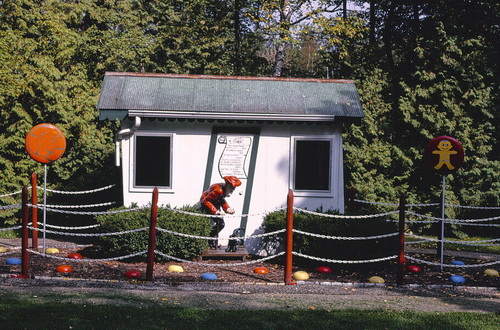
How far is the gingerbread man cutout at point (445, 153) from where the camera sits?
11117mm

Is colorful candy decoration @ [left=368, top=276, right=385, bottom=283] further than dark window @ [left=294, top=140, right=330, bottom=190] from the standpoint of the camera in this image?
No

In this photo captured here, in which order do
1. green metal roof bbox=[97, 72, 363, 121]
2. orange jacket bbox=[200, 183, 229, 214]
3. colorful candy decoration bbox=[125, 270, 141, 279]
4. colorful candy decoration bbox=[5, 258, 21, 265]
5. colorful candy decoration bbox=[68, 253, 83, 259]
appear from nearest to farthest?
1. colorful candy decoration bbox=[125, 270, 141, 279]
2. colorful candy decoration bbox=[5, 258, 21, 265]
3. colorful candy decoration bbox=[68, 253, 83, 259]
4. orange jacket bbox=[200, 183, 229, 214]
5. green metal roof bbox=[97, 72, 363, 121]

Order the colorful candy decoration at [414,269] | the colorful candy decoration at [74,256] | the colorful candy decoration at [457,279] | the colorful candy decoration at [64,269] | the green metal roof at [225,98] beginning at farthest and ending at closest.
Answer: the green metal roof at [225,98], the colorful candy decoration at [74,256], the colorful candy decoration at [414,269], the colorful candy decoration at [457,279], the colorful candy decoration at [64,269]

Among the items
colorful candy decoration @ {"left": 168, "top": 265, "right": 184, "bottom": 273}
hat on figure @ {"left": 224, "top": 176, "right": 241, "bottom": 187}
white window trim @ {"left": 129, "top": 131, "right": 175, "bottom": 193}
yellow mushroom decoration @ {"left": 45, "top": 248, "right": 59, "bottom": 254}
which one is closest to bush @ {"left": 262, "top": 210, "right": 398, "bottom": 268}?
hat on figure @ {"left": 224, "top": 176, "right": 241, "bottom": 187}

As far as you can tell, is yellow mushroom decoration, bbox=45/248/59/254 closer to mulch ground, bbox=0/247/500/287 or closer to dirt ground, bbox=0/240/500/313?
mulch ground, bbox=0/247/500/287

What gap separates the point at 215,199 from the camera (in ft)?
36.9

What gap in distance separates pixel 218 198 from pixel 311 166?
212 cm

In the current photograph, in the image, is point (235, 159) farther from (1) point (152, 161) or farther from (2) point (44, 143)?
(2) point (44, 143)

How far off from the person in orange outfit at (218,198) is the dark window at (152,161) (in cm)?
100

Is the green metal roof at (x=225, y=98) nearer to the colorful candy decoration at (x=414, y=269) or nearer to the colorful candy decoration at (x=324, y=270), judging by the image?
the colorful candy decoration at (x=324, y=270)

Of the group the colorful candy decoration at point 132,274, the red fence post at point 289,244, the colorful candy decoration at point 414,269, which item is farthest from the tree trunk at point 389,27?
the colorful candy decoration at point 132,274

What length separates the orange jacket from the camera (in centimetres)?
1115

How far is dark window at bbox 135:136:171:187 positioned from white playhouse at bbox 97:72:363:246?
2 cm

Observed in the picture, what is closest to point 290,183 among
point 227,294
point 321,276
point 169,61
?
point 321,276
